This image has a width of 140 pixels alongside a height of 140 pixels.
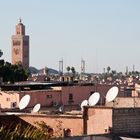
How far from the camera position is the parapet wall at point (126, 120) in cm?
2146

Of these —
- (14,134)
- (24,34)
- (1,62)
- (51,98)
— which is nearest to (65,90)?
(51,98)

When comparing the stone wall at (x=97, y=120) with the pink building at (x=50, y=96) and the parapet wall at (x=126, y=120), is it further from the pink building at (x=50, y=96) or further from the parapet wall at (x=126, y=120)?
the pink building at (x=50, y=96)

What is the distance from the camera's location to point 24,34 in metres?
126

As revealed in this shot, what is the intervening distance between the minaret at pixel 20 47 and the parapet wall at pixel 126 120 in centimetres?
10325

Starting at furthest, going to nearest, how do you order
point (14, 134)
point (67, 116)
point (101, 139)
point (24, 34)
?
point (24, 34) < point (67, 116) < point (101, 139) < point (14, 134)

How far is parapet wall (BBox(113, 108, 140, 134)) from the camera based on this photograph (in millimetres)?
21459

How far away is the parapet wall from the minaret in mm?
103249

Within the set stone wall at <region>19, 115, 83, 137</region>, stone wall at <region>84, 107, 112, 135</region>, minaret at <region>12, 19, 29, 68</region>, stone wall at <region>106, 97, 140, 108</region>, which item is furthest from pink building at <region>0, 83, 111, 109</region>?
minaret at <region>12, 19, 29, 68</region>

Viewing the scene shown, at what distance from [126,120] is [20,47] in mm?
107694

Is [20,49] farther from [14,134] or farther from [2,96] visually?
[14,134]

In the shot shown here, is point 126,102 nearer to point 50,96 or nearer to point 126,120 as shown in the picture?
point 126,120

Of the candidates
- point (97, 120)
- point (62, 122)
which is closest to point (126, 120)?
point (97, 120)

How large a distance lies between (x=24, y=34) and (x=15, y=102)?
90934mm

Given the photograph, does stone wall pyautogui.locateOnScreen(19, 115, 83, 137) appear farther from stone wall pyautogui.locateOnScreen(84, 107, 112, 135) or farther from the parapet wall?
the parapet wall
